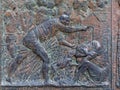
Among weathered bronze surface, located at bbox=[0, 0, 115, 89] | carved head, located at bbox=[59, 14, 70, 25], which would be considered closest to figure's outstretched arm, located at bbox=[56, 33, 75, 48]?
weathered bronze surface, located at bbox=[0, 0, 115, 89]

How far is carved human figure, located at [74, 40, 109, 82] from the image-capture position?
407cm

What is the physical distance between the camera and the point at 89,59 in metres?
4.08

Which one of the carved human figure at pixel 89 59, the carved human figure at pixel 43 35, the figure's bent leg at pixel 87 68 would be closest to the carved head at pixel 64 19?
the carved human figure at pixel 43 35

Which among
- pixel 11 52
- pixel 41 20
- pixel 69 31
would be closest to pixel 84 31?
pixel 69 31

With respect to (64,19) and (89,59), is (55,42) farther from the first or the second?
(89,59)

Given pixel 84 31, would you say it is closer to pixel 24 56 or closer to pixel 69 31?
pixel 69 31

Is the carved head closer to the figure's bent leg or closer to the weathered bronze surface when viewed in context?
the weathered bronze surface

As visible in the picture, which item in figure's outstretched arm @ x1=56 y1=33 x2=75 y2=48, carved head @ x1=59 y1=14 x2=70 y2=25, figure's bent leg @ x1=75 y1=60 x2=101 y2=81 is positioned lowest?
figure's bent leg @ x1=75 y1=60 x2=101 y2=81

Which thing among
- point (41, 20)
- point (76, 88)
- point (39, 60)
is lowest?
point (76, 88)

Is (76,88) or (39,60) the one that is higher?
(39,60)

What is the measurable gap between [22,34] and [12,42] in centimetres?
11

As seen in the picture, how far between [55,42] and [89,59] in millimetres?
324

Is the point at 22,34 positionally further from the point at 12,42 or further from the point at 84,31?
the point at 84,31

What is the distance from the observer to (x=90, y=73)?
13.4ft
